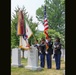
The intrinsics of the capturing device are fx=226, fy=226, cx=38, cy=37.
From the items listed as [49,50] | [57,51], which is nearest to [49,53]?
[49,50]

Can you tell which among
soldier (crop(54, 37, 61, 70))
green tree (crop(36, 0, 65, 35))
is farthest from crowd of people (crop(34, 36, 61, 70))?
green tree (crop(36, 0, 65, 35))

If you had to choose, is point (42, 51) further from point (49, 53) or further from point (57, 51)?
point (57, 51)

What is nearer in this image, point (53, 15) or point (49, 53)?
point (53, 15)

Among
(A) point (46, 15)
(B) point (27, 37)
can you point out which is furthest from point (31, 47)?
(A) point (46, 15)

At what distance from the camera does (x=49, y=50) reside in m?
4.63

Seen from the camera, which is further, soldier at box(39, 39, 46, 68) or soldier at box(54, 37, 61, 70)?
soldier at box(39, 39, 46, 68)

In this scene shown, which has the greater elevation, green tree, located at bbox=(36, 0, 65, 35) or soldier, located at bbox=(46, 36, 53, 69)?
green tree, located at bbox=(36, 0, 65, 35)

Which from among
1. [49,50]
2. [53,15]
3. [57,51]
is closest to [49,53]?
[49,50]

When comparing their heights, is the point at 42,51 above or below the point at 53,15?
below

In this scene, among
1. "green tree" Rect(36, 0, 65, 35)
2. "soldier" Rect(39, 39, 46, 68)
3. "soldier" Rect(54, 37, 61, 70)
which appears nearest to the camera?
"green tree" Rect(36, 0, 65, 35)

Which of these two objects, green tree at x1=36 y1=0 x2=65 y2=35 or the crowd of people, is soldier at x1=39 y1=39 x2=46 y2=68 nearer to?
the crowd of people

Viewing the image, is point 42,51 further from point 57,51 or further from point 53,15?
point 53,15

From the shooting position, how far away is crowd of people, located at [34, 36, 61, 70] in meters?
4.40

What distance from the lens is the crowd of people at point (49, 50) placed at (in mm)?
4402
